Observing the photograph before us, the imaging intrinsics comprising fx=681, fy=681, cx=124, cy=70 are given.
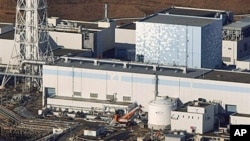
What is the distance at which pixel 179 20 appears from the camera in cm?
2564

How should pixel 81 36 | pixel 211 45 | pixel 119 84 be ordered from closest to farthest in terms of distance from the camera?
pixel 119 84 → pixel 211 45 → pixel 81 36

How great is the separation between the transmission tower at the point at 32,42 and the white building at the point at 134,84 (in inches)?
59.8

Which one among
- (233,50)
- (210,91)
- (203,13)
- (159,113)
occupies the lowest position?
(159,113)

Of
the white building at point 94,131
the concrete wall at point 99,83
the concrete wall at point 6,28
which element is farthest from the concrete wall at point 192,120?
the concrete wall at point 6,28

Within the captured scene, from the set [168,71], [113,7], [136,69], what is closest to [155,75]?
[168,71]

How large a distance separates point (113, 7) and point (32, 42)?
19433 millimetres

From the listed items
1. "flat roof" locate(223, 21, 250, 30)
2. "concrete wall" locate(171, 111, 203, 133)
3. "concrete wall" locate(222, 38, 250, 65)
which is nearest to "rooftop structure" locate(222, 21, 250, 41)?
"flat roof" locate(223, 21, 250, 30)

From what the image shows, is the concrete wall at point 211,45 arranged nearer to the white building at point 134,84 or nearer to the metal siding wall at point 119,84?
the white building at point 134,84

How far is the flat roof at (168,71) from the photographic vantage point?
21.3 m

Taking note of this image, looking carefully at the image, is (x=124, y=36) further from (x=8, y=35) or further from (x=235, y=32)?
(x=8, y=35)

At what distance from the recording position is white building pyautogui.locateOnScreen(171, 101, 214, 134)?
18.9m

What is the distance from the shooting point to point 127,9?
4322cm

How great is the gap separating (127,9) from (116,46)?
14.2 metres

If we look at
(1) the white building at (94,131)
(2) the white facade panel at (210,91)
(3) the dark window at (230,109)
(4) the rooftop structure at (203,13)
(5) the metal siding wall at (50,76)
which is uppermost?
(4) the rooftop structure at (203,13)
